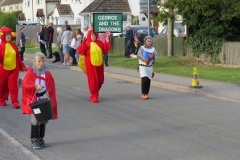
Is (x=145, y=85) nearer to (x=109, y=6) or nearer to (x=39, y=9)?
(x=109, y=6)

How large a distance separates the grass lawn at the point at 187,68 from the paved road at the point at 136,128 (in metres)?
3.24

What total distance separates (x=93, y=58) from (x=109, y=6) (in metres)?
41.2

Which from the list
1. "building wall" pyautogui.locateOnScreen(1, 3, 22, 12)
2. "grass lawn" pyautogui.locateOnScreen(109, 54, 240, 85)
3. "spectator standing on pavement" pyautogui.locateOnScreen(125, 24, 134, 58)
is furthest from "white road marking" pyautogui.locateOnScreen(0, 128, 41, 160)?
"building wall" pyautogui.locateOnScreen(1, 3, 22, 12)

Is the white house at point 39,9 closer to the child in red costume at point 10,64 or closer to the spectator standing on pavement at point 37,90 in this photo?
the child in red costume at point 10,64

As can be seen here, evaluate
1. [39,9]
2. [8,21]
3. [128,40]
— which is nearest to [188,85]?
[128,40]

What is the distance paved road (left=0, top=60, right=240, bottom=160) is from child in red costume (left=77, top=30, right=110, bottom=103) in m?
0.43

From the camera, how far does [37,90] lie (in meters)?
9.00

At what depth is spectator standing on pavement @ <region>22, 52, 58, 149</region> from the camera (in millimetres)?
8961

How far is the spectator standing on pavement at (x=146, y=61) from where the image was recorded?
14.8 metres

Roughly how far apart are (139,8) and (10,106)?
141 feet

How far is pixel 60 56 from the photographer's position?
93.5 ft

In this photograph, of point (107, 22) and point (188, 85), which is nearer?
point (188, 85)

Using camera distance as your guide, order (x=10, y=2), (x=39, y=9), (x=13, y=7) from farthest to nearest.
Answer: (x=10, y=2) → (x=13, y=7) → (x=39, y=9)

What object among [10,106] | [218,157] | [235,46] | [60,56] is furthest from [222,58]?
[218,157]
